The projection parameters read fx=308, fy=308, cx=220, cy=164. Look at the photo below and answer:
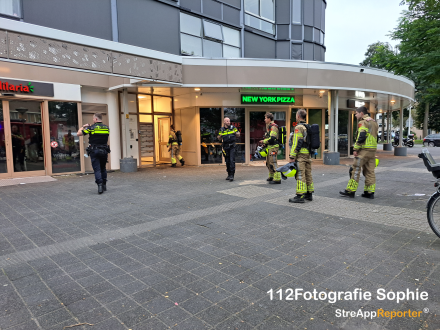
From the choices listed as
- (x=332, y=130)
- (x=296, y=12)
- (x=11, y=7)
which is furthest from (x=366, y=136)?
(x=296, y=12)

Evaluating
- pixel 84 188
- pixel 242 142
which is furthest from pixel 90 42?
pixel 242 142

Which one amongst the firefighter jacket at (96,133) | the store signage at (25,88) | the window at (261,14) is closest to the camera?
the firefighter jacket at (96,133)

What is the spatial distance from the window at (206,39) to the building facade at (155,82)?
1.9 inches

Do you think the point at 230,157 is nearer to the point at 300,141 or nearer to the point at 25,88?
the point at 300,141

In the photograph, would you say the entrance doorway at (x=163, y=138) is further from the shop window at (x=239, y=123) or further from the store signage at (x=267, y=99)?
the store signage at (x=267, y=99)

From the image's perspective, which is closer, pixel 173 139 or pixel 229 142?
pixel 229 142

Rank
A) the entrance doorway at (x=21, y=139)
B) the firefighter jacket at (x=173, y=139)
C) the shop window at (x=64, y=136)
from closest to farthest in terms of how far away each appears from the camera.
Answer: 1. the entrance doorway at (x=21, y=139)
2. the shop window at (x=64, y=136)
3. the firefighter jacket at (x=173, y=139)

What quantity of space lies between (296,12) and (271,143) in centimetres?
1272

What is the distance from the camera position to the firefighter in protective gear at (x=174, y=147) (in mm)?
13820

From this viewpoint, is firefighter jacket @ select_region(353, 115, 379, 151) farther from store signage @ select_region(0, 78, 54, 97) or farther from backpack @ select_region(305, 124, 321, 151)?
store signage @ select_region(0, 78, 54, 97)

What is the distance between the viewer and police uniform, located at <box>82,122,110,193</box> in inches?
308

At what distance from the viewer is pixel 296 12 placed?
17734 mm

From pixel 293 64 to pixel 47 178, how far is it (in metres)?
10.2

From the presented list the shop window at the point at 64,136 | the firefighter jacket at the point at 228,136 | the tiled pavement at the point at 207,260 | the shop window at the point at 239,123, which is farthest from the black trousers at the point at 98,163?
the shop window at the point at 239,123
